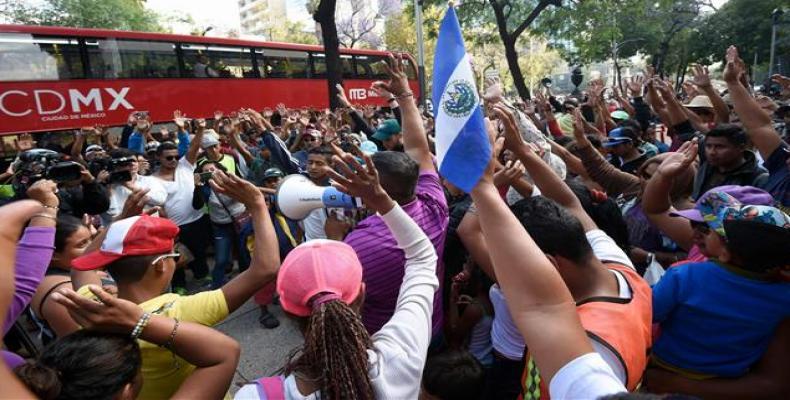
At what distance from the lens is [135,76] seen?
11.5 meters

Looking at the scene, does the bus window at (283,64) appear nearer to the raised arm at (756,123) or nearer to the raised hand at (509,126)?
the raised arm at (756,123)

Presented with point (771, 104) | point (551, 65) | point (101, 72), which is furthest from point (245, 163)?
point (551, 65)

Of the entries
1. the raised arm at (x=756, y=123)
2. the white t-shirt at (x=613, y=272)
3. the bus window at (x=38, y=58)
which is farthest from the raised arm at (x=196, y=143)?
the bus window at (x=38, y=58)

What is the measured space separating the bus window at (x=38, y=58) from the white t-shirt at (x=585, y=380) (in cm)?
1231

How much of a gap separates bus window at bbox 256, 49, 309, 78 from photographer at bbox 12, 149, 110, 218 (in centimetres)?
1117

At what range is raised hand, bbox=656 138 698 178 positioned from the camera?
208 cm

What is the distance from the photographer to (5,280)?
3.46 feet

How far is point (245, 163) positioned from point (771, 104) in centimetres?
613

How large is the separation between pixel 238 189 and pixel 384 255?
0.67m

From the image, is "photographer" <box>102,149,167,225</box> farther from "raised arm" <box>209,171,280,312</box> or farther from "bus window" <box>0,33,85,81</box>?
"bus window" <box>0,33,85,81</box>

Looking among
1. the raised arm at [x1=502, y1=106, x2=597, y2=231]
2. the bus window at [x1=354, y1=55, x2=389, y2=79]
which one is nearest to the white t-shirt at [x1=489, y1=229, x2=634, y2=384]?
the raised arm at [x1=502, y1=106, x2=597, y2=231]

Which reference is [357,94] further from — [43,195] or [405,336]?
[405,336]

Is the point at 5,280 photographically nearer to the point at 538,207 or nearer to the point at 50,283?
the point at 50,283

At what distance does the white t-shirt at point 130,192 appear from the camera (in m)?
4.03
